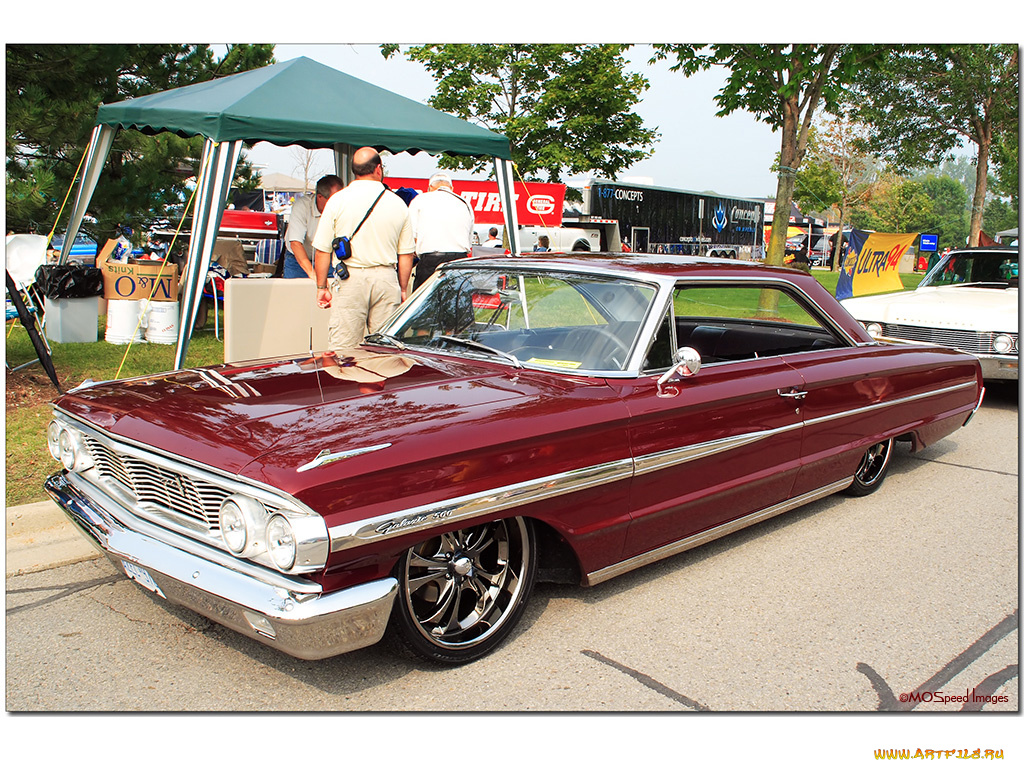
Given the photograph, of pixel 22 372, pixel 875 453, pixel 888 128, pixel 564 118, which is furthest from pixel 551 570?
pixel 888 128

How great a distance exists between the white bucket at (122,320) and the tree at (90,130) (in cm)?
86

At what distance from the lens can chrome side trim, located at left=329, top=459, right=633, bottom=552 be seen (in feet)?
8.36

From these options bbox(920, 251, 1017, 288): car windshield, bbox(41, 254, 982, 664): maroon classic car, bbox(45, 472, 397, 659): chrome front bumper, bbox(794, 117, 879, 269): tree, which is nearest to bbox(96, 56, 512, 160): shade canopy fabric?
bbox(41, 254, 982, 664): maroon classic car

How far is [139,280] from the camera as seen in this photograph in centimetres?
850

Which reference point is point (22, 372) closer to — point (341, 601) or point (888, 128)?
point (341, 601)

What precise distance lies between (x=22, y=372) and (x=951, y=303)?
8.59 metres

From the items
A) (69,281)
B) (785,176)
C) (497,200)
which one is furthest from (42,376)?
(497,200)

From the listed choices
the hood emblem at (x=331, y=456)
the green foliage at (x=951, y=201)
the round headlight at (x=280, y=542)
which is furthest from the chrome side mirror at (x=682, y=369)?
the green foliage at (x=951, y=201)

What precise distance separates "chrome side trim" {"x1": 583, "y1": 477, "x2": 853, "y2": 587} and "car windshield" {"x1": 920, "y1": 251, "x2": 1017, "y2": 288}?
580 cm

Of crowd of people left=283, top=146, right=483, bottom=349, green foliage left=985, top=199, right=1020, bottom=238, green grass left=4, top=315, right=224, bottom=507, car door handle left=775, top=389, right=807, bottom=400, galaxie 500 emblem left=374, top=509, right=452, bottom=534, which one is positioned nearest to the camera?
galaxie 500 emblem left=374, top=509, right=452, bottom=534

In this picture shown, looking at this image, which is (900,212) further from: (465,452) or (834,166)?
(465,452)

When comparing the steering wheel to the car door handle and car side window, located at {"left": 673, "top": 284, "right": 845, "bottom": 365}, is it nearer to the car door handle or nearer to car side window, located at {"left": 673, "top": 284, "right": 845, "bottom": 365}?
car side window, located at {"left": 673, "top": 284, "right": 845, "bottom": 365}

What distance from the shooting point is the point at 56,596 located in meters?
3.53

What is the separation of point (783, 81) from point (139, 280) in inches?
396
